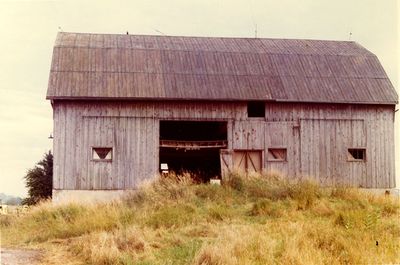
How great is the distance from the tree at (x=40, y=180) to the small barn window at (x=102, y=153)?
7788mm

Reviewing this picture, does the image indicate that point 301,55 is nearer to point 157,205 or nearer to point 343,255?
point 157,205

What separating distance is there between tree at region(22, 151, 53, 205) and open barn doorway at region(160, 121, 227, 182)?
20.8 feet

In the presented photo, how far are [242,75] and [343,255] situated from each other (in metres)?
16.5

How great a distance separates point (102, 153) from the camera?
23.2 m

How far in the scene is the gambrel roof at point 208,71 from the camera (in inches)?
931

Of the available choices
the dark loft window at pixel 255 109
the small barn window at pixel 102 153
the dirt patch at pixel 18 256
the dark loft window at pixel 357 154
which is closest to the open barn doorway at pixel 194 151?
the dark loft window at pixel 255 109

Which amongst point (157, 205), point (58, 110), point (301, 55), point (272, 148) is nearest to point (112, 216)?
point (157, 205)

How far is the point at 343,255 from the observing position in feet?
30.8

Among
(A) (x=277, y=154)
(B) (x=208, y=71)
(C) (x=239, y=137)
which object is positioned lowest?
(A) (x=277, y=154)

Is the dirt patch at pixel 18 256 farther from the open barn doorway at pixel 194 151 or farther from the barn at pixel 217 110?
the open barn doorway at pixel 194 151

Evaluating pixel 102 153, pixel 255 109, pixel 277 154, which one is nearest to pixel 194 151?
pixel 255 109

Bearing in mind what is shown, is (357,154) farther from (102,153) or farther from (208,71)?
(102,153)

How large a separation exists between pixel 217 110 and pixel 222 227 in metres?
11.8

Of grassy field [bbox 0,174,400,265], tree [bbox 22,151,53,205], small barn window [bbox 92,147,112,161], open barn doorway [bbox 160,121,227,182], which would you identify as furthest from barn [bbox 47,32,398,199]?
tree [bbox 22,151,53,205]
